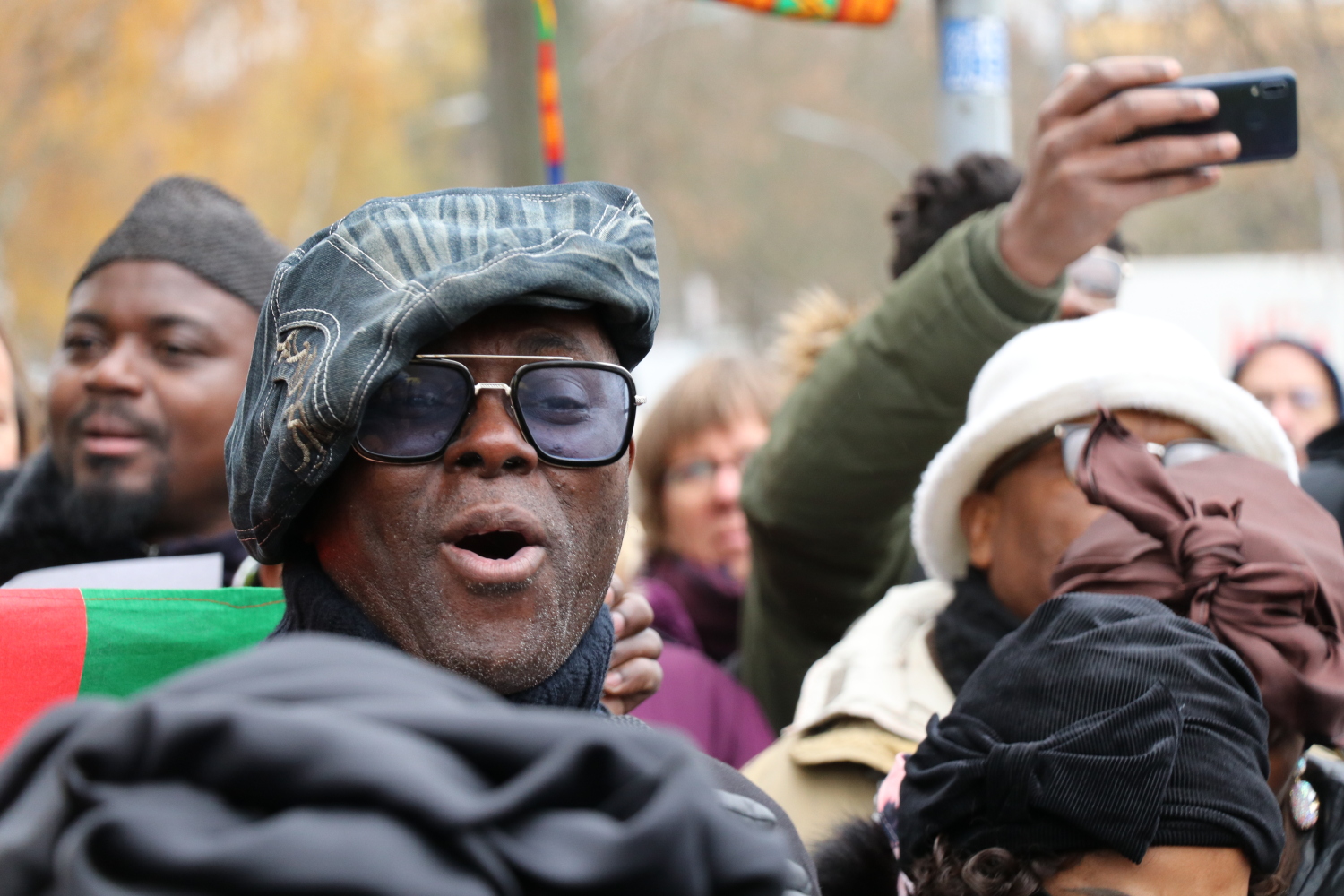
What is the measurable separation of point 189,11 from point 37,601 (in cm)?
1240

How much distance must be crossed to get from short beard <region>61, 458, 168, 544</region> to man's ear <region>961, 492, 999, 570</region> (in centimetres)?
153

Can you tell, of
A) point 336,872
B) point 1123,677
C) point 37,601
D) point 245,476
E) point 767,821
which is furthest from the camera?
point 37,601

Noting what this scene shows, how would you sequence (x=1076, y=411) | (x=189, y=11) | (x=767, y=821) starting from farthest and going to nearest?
(x=189, y=11)
(x=1076, y=411)
(x=767, y=821)

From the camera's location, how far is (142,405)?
2.79m

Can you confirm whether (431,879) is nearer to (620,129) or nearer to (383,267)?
→ (383,267)

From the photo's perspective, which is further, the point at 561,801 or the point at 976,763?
the point at 976,763

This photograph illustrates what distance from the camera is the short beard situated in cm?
278

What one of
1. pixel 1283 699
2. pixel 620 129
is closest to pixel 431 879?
pixel 1283 699

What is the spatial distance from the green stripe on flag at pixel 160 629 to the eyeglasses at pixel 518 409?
0.59 m

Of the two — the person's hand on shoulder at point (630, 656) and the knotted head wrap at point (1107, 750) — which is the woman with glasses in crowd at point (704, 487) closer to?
the person's hand on shoulder at point (630, 656)

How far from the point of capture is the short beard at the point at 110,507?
278cm

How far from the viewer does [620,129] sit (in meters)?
23.3

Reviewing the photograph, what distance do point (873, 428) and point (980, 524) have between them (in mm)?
382

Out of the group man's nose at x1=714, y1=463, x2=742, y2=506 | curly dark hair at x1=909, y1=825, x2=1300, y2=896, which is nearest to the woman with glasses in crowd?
man's nose at x1=714, y1=463, x2=742, y2=506
